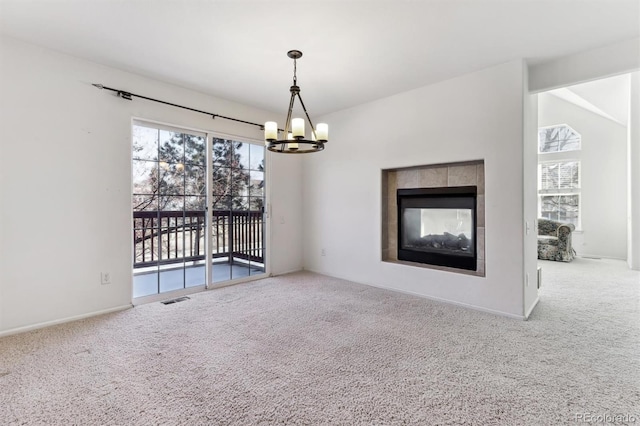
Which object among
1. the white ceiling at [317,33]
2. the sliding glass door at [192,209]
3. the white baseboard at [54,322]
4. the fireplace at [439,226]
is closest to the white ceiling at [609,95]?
the white ceiling at [317,33]

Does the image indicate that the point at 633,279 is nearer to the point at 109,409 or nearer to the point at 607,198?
the point at 607,198

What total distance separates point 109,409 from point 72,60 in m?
3.33

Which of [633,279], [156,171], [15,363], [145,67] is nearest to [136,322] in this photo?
[15,363]

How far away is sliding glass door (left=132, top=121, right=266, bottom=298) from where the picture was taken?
150 inches

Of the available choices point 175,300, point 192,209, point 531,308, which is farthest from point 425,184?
point 175,300

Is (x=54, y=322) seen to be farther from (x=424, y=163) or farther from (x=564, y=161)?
(x=564, y=161)

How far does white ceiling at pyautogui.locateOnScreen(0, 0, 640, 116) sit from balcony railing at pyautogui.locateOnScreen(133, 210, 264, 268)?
5.38 ft

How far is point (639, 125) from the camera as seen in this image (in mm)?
5629

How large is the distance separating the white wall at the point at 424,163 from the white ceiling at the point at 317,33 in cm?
34

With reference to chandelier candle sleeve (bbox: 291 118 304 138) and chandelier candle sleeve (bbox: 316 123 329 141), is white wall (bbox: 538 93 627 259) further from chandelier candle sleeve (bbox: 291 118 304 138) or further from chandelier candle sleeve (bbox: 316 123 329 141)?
chandelier candle sleeve (bbox: 291 118 304 138)

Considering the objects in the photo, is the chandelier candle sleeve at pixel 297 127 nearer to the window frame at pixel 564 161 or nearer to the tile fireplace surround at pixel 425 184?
the tile fireplace surround at pixel 425 184

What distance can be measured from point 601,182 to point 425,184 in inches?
227

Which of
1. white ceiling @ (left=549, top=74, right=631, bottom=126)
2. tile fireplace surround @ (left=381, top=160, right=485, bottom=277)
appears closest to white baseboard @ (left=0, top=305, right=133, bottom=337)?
tile fireplace surround @ (left=381, top=160, right=485, bottom=277)

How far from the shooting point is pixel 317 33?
2.67m
